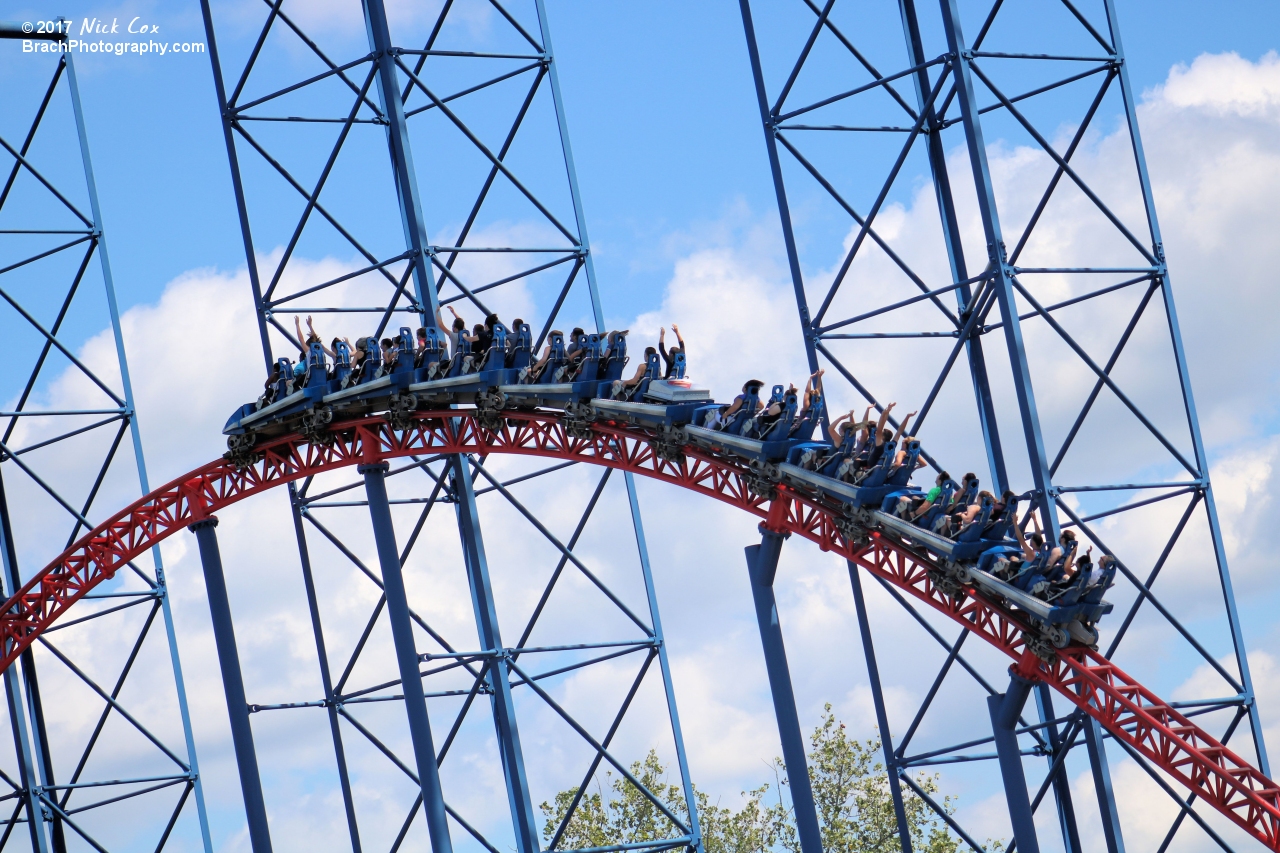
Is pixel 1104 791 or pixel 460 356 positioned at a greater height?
pixel 460 356

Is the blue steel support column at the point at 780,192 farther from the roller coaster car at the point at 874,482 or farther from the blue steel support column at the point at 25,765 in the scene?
the blue steel support column at the point at 25,765

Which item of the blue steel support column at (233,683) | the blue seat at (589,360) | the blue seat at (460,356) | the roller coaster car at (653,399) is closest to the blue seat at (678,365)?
the roller coaster car at (653,399)

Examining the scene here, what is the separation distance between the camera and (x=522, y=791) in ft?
63.0

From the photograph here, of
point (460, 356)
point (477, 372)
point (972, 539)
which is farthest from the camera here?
point (460, 356)

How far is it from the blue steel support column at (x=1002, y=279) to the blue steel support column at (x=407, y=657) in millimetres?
5866

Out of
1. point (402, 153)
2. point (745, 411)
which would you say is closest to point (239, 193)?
point (402, 153)

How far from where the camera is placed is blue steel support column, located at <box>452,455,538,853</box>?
Answer: 19.2 metres

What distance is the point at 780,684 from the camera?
16.3 m

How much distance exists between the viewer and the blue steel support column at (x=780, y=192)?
19000 mm

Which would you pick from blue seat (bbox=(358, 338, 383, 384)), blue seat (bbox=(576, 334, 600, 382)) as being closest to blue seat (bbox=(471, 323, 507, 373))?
blue seat (bbox=(576, 334, 600, 382))

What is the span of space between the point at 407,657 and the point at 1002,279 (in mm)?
6406

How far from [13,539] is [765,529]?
10.1m

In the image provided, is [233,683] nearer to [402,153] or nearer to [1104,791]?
[402,153]

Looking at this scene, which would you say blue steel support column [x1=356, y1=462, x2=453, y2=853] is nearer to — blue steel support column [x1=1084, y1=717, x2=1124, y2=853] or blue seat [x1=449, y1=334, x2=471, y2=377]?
blue seat [x1=449, y1=334, x2=471, y2=377]
